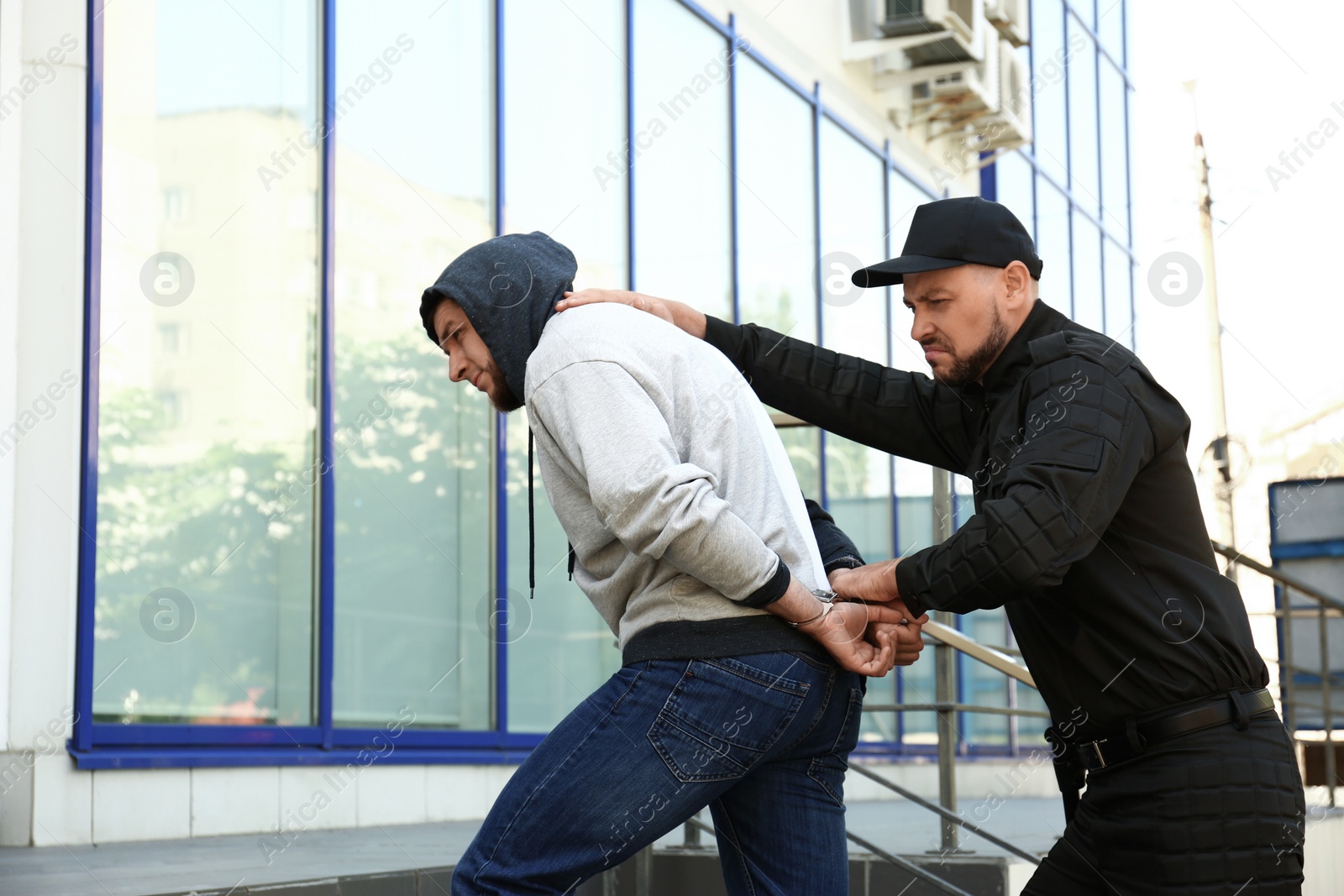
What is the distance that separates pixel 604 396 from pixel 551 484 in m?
0.21

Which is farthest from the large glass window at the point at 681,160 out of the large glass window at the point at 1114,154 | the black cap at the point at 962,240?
the large glass window at the point at 1114,154

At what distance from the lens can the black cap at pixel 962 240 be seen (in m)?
2.64

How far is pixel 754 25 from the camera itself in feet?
35.3

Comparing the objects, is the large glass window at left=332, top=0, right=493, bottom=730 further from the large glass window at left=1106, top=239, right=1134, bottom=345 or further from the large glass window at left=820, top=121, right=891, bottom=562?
the large glass window at left=1106, top=239, right=1134, bottom=345

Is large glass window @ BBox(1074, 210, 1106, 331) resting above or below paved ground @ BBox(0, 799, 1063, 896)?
above

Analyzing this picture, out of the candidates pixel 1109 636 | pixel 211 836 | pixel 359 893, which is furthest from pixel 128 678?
pixel 1109 636

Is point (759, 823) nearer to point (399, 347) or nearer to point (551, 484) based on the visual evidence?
point (551, 484)

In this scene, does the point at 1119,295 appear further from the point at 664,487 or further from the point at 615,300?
the point at 664,487

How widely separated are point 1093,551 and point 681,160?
25.0ft

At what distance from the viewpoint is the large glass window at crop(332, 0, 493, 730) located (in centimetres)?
685

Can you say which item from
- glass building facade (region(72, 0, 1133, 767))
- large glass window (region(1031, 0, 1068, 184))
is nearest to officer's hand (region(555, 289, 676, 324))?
glass building facade (region(72, 0, 1133, 767))

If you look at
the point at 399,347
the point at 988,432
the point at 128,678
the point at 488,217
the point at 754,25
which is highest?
the point at 754,25

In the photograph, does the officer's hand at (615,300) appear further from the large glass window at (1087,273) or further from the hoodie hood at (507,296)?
the large glass window at (1087,273)

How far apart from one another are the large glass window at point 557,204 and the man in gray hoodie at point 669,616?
534 cm
